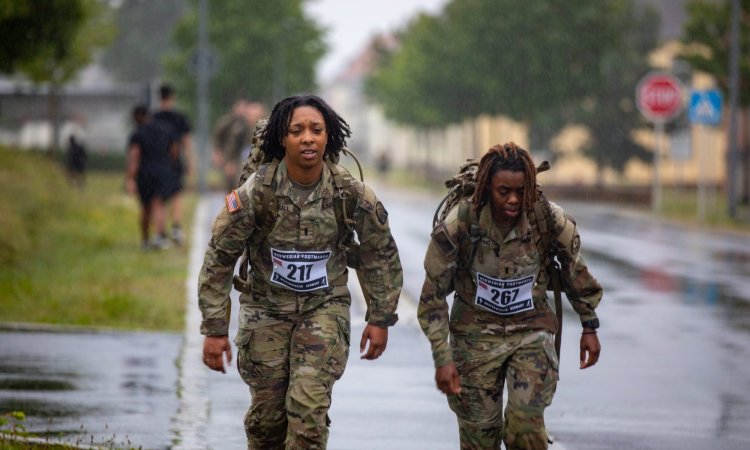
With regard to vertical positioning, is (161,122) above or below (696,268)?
above

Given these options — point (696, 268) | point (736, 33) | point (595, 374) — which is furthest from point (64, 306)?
point (736, 33)

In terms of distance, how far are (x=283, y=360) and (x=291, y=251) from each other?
0.41 meters

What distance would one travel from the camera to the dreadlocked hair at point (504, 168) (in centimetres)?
564

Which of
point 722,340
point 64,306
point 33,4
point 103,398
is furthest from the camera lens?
point 33,4

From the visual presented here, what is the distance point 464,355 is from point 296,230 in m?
0.81

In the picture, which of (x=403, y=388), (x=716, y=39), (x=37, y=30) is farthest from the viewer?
(x=716, y=39)

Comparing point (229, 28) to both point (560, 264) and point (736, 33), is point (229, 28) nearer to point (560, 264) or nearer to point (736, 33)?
point (736, 33)

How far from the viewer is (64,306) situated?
1274 cm

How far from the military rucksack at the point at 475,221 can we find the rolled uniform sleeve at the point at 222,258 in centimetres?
75

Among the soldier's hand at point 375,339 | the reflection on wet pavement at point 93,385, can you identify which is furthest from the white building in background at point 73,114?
the soldier's hand at point 375,339

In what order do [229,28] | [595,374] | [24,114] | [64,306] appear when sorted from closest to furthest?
[595,374] < [64,306] < [229,28] < [24,114]

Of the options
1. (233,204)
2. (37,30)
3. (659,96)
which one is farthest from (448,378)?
(659,96)

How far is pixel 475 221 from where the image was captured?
18.8ft

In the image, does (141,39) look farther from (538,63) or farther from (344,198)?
(344,198)
